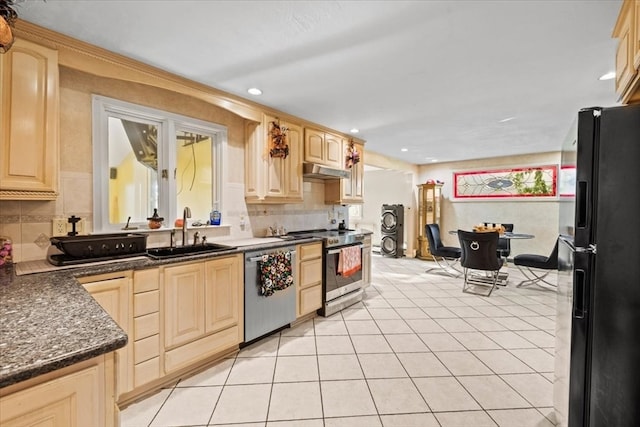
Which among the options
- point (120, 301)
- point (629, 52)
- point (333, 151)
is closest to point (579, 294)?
point (629, 52)

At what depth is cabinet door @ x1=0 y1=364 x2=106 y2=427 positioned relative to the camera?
2.23 ft

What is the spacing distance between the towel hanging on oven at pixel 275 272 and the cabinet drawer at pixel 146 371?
3.11 feet

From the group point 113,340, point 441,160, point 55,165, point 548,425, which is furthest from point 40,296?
point 441,160

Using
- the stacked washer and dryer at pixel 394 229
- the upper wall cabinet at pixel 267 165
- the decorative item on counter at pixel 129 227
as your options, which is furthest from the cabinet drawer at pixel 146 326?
the stacked washer and dryer at pixel 394 229

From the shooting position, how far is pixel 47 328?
877 millimetres

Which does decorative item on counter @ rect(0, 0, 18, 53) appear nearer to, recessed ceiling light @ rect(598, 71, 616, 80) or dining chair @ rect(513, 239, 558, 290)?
recessed ceiling light @ rect(598, 71, 616, 80)

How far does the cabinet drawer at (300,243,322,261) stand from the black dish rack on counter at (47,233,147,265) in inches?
58.4

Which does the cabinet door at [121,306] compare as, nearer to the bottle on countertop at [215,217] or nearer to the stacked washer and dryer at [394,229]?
the bottle on countertop at [215,217]

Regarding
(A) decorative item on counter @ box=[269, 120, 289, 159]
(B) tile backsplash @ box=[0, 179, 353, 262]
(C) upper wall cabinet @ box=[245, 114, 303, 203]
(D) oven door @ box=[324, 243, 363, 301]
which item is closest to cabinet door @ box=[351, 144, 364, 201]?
(B) tile backsplash @ box=[0, 179, 353, 262]

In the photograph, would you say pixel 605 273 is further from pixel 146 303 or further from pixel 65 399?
pixel 146 303

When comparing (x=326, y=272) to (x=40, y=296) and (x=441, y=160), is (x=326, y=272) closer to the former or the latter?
(x=40, y=296)

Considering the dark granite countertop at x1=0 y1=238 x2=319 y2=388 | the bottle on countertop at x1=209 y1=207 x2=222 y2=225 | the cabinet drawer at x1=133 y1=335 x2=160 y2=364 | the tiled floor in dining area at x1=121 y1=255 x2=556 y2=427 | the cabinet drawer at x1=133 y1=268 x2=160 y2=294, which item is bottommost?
the tiled floor in dining area at x1=121 y1=255 x2=556 y2=427

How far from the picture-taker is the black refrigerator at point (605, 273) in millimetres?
1173

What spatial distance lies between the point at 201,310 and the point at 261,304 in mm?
583
